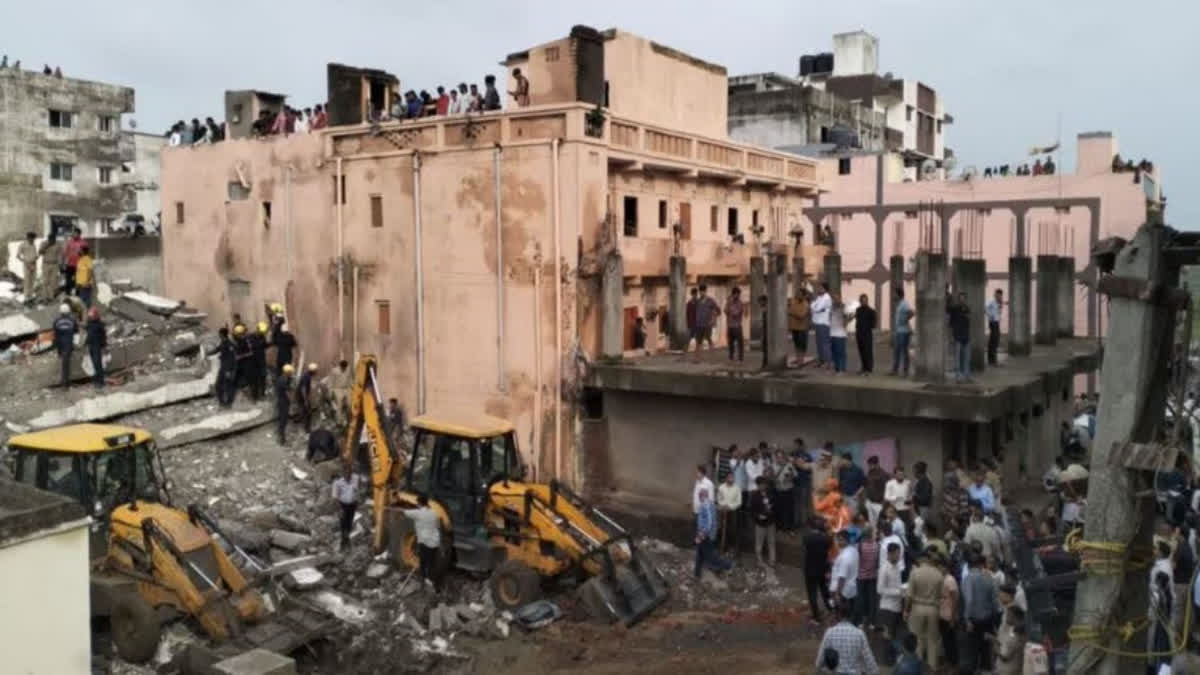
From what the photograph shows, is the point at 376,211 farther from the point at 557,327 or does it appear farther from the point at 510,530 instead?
the point at 510,530

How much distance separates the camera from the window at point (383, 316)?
23094mm

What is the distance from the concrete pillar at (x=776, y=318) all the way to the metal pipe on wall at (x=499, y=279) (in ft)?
17.0

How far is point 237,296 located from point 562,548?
14086 millimetres

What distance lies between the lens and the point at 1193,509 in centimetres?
1446

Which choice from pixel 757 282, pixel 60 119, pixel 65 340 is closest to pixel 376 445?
pixel 65 340

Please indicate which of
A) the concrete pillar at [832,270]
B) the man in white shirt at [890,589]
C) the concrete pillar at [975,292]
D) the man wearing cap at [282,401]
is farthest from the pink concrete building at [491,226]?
the man in white shirt at [890,589]

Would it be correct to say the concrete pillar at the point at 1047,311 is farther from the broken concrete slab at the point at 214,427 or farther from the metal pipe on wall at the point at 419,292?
the broken concrete slab at the point at 214,427

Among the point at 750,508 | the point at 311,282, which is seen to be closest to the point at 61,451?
the point at 750,508

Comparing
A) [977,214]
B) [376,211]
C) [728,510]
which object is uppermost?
[977,214]

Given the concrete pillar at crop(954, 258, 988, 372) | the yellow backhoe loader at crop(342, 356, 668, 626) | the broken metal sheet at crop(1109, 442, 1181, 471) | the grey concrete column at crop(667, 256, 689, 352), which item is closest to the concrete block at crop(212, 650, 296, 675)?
the yellow backhoe loader at crop(342, 356, 668, 626)

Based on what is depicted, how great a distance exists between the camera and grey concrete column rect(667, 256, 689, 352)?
21.9 m

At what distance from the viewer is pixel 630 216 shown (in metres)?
22.9

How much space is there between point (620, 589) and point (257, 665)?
5076mm

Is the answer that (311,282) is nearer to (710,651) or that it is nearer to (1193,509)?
(710,651)
